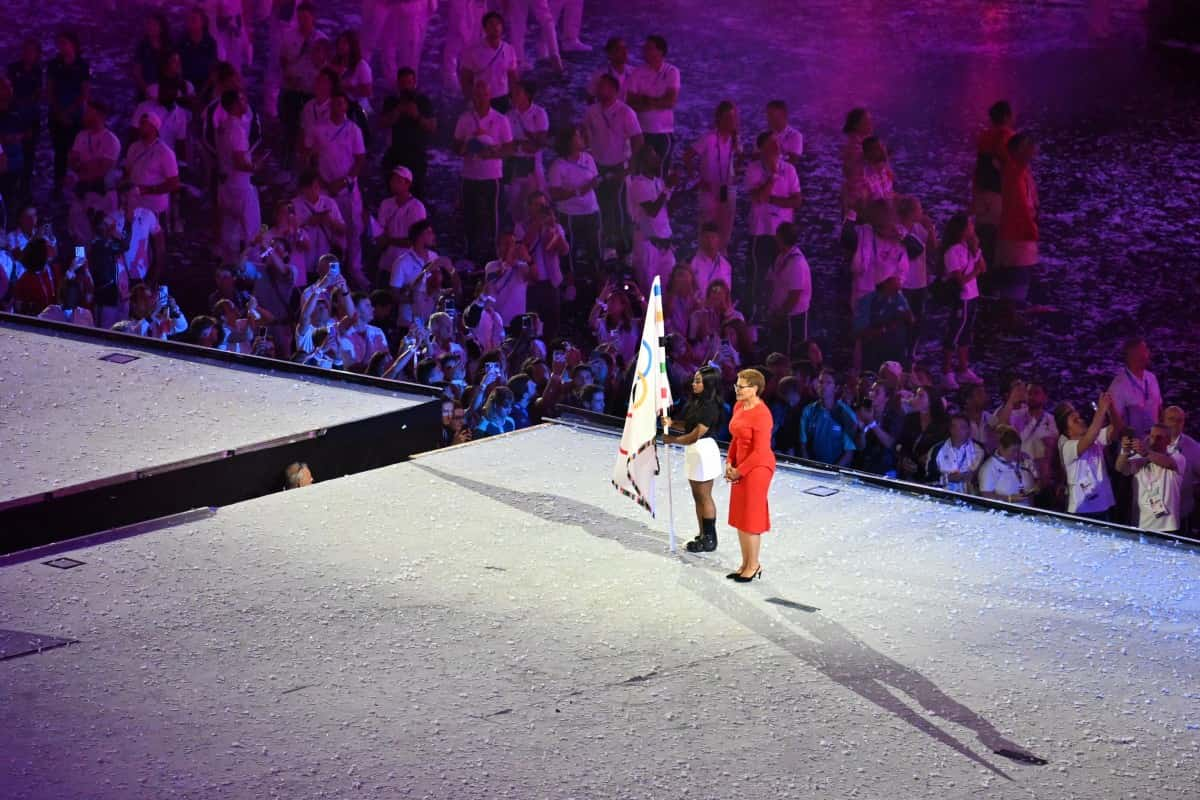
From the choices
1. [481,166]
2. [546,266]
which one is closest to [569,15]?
[481,166]

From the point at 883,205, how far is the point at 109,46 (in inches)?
292

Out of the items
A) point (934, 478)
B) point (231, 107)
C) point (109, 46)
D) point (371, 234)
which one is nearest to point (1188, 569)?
point (934, 478)

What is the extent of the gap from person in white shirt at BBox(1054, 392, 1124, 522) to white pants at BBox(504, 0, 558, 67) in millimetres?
5444

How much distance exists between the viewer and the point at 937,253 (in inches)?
436

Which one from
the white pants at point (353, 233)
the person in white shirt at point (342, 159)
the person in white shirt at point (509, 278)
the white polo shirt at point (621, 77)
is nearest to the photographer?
the person in white shirt at point (509, 278)

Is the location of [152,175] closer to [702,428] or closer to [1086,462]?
[1086,462]

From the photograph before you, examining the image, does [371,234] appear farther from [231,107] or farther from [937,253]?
[937,253]

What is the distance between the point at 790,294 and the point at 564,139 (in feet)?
7.59

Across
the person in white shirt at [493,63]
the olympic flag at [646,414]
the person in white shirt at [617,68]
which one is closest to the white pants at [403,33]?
the person in white shirt at [493,63]

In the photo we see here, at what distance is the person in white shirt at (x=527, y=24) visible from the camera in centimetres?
1305

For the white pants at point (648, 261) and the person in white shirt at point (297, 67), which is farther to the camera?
the person in white shirt at point (297, 67)

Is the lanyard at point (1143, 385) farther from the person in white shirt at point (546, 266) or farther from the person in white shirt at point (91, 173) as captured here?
Answer: the person in white shirt at point (91, 173)

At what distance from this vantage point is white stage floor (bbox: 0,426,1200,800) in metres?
5.26

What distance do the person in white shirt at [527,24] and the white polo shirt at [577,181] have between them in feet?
2.82
